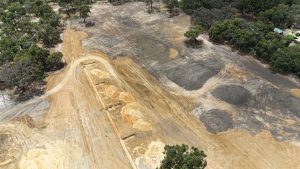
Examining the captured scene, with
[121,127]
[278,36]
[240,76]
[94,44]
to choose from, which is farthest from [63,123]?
[278,36]

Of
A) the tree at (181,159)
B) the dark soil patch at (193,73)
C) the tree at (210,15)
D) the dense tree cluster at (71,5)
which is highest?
the dense tree cluster at (71,5)

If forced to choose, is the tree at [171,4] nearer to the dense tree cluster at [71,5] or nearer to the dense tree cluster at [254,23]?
the dense tree cluster at [254,23]

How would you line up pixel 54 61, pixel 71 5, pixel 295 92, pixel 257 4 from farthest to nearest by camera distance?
pixel 71 5, pixel 257 4, pixel 54 61, pixel 295 92

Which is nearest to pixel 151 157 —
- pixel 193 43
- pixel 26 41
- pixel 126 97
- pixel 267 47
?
pixel 126 97

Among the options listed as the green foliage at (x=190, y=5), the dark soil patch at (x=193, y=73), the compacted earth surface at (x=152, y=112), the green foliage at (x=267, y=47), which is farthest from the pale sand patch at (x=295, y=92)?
the green foliage at (x=190, y=5)

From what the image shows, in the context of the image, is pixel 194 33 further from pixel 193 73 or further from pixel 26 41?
pixel 26 41

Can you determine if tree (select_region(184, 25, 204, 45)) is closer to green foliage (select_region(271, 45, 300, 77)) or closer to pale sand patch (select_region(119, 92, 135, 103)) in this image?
green foliage (select_region(271, 45, 300, 77))

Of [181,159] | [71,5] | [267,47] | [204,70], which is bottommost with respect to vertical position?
[204,70]
